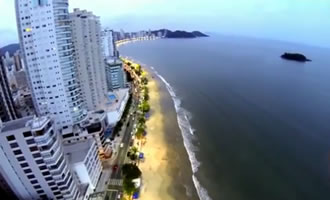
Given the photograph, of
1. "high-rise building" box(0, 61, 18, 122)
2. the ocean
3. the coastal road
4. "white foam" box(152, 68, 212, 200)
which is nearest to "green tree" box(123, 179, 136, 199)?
the coastal road

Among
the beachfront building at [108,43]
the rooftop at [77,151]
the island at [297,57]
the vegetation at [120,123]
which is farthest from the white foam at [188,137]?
the island at [297,57]

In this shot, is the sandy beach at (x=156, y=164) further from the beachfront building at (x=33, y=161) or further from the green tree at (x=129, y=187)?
the beachfront building at (x=33, y=161)

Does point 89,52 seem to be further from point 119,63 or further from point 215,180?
point 215,180

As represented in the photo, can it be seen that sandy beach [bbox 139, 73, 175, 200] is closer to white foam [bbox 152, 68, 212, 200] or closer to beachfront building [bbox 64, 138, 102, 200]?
white foam [bbox 152, 68, 212, 200]

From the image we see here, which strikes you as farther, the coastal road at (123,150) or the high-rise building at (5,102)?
the high-rise building at (5,102)

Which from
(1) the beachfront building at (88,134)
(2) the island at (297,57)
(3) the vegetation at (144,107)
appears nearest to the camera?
(1) the beachfront building at (88,134)

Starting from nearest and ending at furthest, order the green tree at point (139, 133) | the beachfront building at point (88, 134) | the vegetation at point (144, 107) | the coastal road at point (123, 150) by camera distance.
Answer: the coastal road at point (123, 150) < the beachfront building at point (88, 134) < the green tree at point (139, 133) < the vegetation at point (144, 107)

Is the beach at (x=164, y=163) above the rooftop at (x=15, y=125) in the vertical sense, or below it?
below
